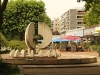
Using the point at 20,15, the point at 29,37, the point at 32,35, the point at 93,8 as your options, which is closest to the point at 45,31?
the point at 32,35

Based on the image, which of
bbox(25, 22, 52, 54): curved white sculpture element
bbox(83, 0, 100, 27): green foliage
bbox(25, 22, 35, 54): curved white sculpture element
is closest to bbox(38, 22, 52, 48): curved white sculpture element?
bbox(25, 22, 52, 54): curved white sculpture element

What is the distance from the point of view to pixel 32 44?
86.1 ft

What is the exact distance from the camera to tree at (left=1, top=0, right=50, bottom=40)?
55.2 meters

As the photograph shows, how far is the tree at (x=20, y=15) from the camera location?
55250 millimetres

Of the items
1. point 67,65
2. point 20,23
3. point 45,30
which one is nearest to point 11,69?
point 67,65

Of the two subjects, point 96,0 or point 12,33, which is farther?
point 12,33

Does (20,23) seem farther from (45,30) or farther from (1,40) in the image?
(45,30)

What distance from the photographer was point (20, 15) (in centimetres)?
5581

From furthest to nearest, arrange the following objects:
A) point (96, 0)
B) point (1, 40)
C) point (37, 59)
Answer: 1. point (1, 40)
2. point (37, 59)
3. point (96, 0)

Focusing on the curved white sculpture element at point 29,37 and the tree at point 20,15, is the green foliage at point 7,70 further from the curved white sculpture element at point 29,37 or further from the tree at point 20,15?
the tree at point 20,15

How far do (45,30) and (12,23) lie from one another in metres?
28.5

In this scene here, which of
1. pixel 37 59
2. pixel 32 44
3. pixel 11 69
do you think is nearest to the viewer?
pixel 11 69

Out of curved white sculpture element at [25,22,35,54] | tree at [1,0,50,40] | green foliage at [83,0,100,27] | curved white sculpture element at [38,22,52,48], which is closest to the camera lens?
green foliage at [83,0,100,27]

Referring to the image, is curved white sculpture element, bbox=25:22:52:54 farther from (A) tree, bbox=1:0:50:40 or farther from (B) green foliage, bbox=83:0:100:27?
(A) tree, bbox=1:0:50:40
